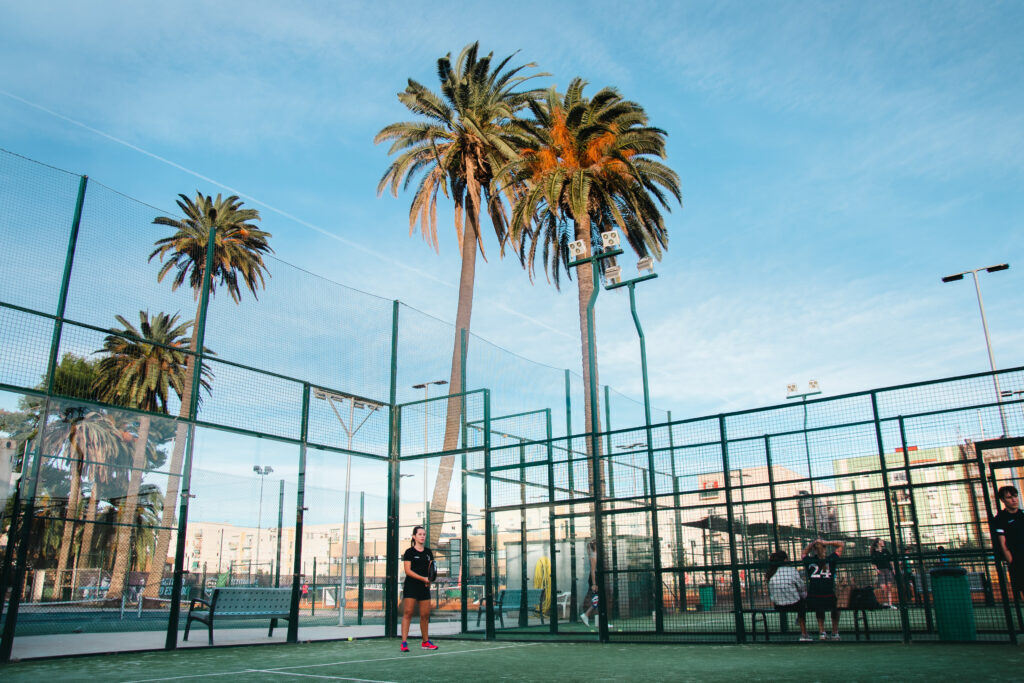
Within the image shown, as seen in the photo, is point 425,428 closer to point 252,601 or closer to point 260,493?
point 260,493

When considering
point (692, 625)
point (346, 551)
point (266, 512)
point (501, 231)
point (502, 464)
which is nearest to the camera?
point (692, 625)

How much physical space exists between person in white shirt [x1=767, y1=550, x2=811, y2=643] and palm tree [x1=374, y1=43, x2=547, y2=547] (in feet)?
45.6

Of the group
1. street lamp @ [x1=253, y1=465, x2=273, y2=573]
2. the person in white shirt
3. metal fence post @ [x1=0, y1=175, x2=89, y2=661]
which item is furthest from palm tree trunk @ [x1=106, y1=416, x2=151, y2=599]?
the person in white shirt

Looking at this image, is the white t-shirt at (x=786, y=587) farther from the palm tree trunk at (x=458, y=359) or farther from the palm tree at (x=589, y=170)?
the palm tree at (x=589, y=170)

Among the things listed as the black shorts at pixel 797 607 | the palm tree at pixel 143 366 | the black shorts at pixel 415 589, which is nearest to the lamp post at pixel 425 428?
the black shorts at pixel 415 589

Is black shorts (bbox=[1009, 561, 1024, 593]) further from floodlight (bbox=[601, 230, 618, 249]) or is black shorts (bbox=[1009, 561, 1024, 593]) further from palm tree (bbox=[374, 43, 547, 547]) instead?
palm tree (bbox=[374, 43, 547, 547])

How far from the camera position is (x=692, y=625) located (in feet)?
35.2

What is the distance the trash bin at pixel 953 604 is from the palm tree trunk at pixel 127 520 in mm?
14062

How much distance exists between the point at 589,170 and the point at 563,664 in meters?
14.5

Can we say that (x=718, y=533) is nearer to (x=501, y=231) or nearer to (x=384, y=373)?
(x=384, y=373)

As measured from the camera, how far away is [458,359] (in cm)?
1723

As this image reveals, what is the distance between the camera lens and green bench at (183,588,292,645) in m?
10.3

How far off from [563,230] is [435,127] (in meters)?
5.38

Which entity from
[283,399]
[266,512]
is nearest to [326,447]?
[283,399]
